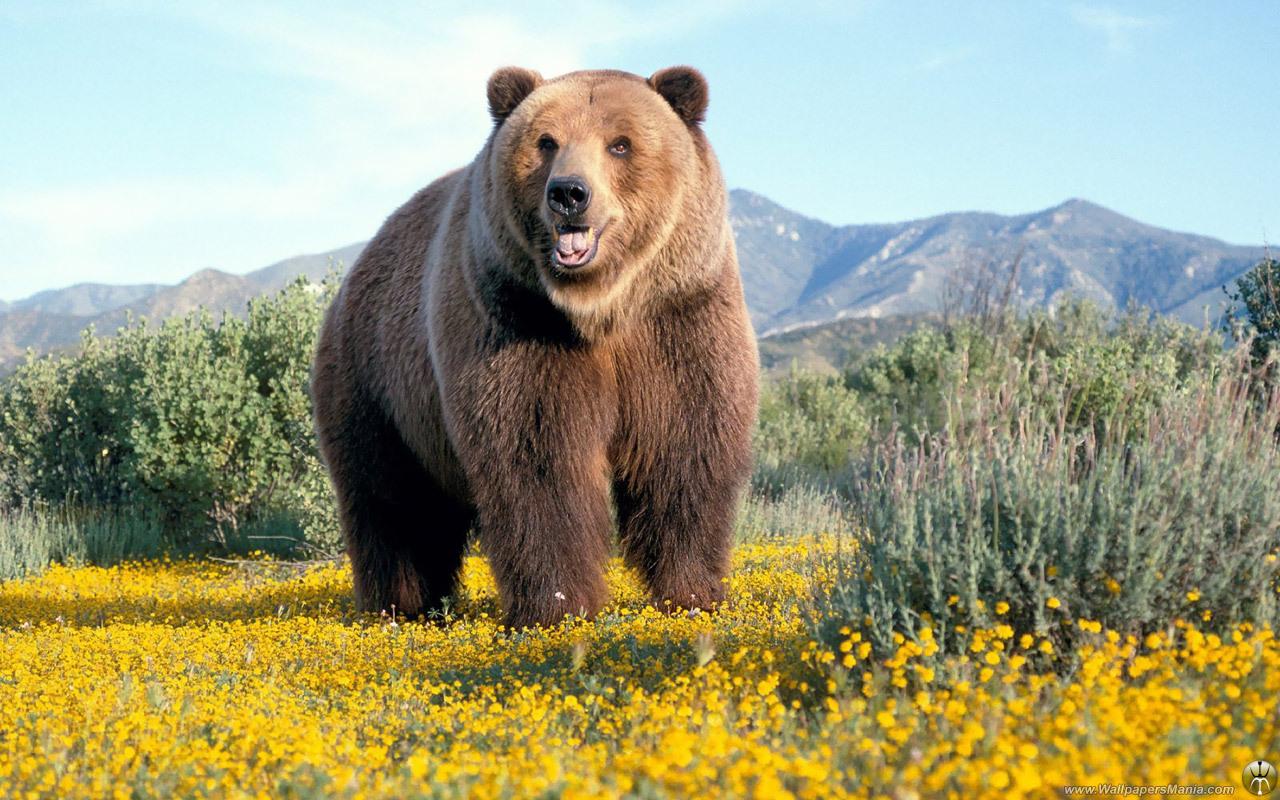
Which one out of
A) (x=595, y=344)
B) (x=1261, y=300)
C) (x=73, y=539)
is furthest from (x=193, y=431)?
(x=1261, y=300)

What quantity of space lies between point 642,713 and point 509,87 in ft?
11.3

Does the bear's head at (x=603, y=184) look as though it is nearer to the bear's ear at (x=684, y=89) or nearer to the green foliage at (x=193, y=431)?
the bear's ear at (x=684, y=89)

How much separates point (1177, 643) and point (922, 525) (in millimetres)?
994

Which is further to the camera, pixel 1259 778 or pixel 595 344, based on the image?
pixel 595 344

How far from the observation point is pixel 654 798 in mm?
2869

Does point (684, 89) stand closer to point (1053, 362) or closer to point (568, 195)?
point (568, 195)

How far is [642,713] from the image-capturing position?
4.02 metres

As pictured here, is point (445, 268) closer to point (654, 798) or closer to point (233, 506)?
point (654, 798)

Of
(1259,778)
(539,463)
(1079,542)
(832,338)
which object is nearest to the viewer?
(1259,778)

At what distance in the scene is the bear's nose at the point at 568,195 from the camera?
5.32 meters

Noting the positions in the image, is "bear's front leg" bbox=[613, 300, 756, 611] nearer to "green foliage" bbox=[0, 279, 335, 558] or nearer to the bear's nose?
the bear's nose

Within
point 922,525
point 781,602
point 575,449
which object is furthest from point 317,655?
point 922,525

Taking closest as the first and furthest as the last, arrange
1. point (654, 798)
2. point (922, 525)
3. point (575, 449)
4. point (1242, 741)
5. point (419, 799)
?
point (654, 798) < point (419, 799) < point (1242, 741) < point (922, 525) < point (575, 449)

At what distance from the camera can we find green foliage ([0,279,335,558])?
1451 centimetres
